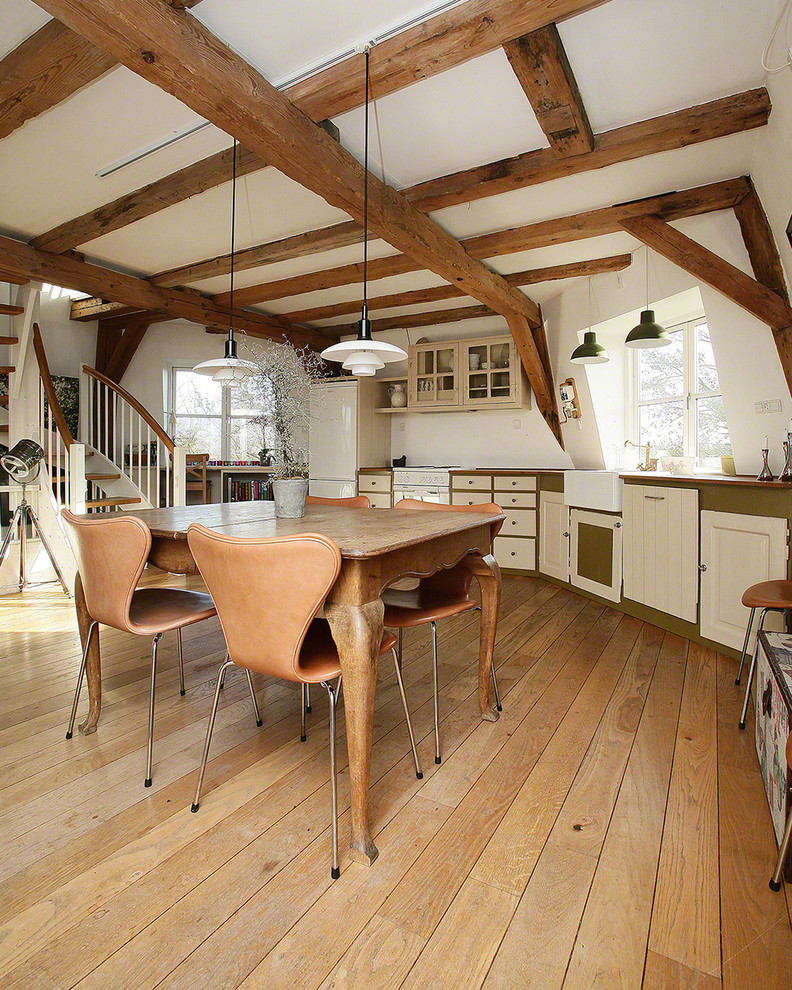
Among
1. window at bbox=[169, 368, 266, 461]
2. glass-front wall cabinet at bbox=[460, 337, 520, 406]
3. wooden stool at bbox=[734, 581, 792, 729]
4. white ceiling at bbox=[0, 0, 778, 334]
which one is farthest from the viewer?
window at bbox=[169, 368, 266, 461]

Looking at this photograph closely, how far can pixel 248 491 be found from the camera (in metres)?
6.44

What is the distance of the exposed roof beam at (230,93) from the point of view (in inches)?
65.1

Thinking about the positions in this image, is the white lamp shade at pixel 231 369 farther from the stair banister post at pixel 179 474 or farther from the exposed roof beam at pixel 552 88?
the stair banister post at pixel 179 474

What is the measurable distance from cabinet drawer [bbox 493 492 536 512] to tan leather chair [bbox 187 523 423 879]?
3478 millimetres

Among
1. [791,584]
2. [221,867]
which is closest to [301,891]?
[221,867]

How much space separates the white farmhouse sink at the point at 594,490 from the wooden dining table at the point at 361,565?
5.64 ft

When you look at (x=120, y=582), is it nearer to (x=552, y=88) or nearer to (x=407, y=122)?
(x=407, y=122)

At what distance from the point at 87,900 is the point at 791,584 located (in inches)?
105

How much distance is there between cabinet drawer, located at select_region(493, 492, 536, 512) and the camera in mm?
4914

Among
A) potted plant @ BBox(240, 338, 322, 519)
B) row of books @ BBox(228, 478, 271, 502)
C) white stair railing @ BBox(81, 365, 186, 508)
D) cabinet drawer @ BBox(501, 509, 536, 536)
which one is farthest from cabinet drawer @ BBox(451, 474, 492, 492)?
potted plant @ BBox(240, 338, 322, 519)

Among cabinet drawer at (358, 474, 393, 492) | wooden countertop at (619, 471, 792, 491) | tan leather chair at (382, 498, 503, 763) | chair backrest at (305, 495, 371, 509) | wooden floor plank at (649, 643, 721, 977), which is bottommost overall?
wooden floor plank at (649, 643, 721, 977)

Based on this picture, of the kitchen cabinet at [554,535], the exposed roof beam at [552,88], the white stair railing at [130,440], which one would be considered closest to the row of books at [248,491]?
the white stair railing at [130,440]

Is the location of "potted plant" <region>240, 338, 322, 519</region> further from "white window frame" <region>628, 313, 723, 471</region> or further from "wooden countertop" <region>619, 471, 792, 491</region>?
"white window frame" <region>628, 313, 723, 471</region>

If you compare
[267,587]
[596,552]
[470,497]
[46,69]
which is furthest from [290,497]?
[470,497]
